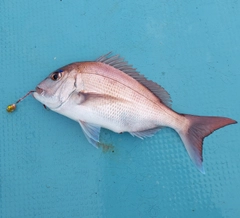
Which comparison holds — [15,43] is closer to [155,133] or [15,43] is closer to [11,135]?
[11,135]

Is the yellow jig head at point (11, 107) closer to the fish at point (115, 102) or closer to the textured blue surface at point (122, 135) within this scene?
the textured blue surface at point (122, 135)

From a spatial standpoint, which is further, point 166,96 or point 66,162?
point 66,162

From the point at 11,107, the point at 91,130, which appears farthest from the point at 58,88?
the point at 11,107

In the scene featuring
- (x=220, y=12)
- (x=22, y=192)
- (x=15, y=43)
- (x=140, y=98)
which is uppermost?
(x=220, y=12)

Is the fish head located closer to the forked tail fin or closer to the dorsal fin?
the dorsal fin

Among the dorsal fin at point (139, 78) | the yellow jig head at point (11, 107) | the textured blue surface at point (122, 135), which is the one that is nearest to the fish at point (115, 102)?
the dorsal fin at point (139, 78)

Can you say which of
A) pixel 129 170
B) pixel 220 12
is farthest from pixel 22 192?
pixel 220 12

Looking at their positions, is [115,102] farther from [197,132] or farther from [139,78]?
[197,132]
